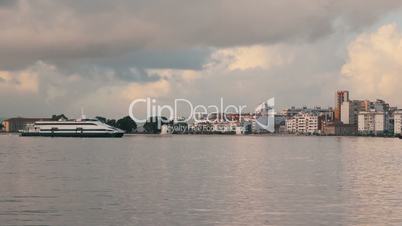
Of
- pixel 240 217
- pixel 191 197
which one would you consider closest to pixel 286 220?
pixel 240 217

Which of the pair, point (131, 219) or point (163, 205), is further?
point (163, 205)

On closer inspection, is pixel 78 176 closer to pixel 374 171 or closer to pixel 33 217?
pixel 33 217

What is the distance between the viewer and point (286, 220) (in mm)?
30812

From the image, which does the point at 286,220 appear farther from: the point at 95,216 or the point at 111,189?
the point at 111,189

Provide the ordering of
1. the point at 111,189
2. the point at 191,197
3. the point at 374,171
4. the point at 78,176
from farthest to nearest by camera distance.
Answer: the point at 374,171
the point at 78,176
the point at 111,189
the point at 191,197

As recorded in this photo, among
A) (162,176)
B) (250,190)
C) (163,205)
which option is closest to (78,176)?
(162,176)

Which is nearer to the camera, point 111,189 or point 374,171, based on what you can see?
point 111,189

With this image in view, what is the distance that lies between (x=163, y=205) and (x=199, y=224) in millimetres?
5974

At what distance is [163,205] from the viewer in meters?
35.6

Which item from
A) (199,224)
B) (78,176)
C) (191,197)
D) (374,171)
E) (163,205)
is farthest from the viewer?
(374,171)

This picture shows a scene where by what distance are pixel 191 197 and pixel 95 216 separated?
29.4 ft

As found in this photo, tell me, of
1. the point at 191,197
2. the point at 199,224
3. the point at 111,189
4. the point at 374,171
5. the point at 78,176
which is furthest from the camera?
the point at 374,171

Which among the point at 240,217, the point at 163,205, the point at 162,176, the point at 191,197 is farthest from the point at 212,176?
the point at 240,217

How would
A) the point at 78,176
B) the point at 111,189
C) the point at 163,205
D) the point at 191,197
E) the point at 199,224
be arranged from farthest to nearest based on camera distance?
1. the point at 78,176
2. the point at 111,189
3. the point at 191,197
4. the point at 163,205
5. the point at 199,224
